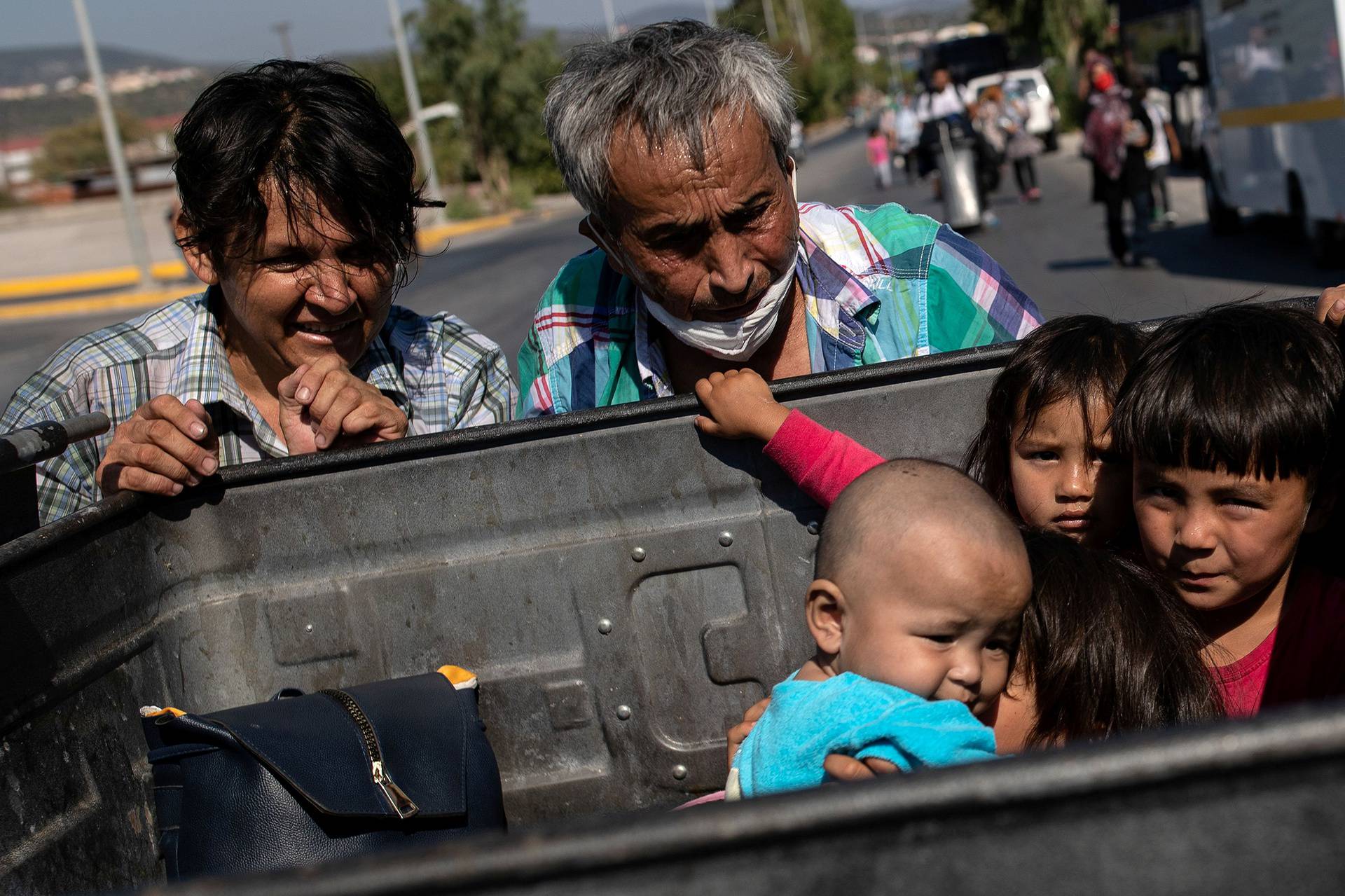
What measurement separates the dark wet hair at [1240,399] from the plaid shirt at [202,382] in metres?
1.59

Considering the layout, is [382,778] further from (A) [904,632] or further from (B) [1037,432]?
(B) [1037,432]

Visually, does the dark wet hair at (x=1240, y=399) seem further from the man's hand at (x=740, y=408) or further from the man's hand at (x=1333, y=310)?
the man's hand at (x=740, y=408)

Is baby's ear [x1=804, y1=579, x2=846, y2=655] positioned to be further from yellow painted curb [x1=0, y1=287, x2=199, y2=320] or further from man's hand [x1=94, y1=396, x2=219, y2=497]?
yellow painted curb [x1=0, y1=287, x2=199, y2=320]

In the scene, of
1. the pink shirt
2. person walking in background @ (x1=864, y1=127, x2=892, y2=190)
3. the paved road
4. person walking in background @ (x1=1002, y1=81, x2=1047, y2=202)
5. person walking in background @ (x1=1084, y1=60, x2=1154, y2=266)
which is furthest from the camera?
person walking in background @ (x1=864, y1=127, x2=892, y2=190)

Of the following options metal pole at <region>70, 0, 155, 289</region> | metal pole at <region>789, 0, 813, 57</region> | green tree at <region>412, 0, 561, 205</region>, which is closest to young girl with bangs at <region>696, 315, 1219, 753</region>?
metal pole at <region>70, 0, 155, 289</region>

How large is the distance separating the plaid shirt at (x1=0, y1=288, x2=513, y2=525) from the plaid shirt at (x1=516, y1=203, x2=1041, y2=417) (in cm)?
25

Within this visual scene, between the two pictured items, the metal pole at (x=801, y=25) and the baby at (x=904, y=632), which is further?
the metal pole at (x=801, y=25)

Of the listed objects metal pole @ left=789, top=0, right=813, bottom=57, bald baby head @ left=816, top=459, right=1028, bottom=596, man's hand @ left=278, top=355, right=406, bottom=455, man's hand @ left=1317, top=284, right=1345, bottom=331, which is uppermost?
metal pole @ left=789, top=0, right=813, bottom=57

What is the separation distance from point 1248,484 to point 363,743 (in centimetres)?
148

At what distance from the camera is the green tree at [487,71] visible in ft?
174

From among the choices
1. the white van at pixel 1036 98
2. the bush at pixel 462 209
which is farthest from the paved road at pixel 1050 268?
the bush at pixel 462 209

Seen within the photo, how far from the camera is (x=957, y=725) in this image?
170 centimetres

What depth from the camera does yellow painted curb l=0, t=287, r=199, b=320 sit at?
976 inches

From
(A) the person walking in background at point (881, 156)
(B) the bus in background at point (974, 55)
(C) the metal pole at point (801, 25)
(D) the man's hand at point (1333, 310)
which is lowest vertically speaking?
(A) the person walking in background at point (881, 156)
